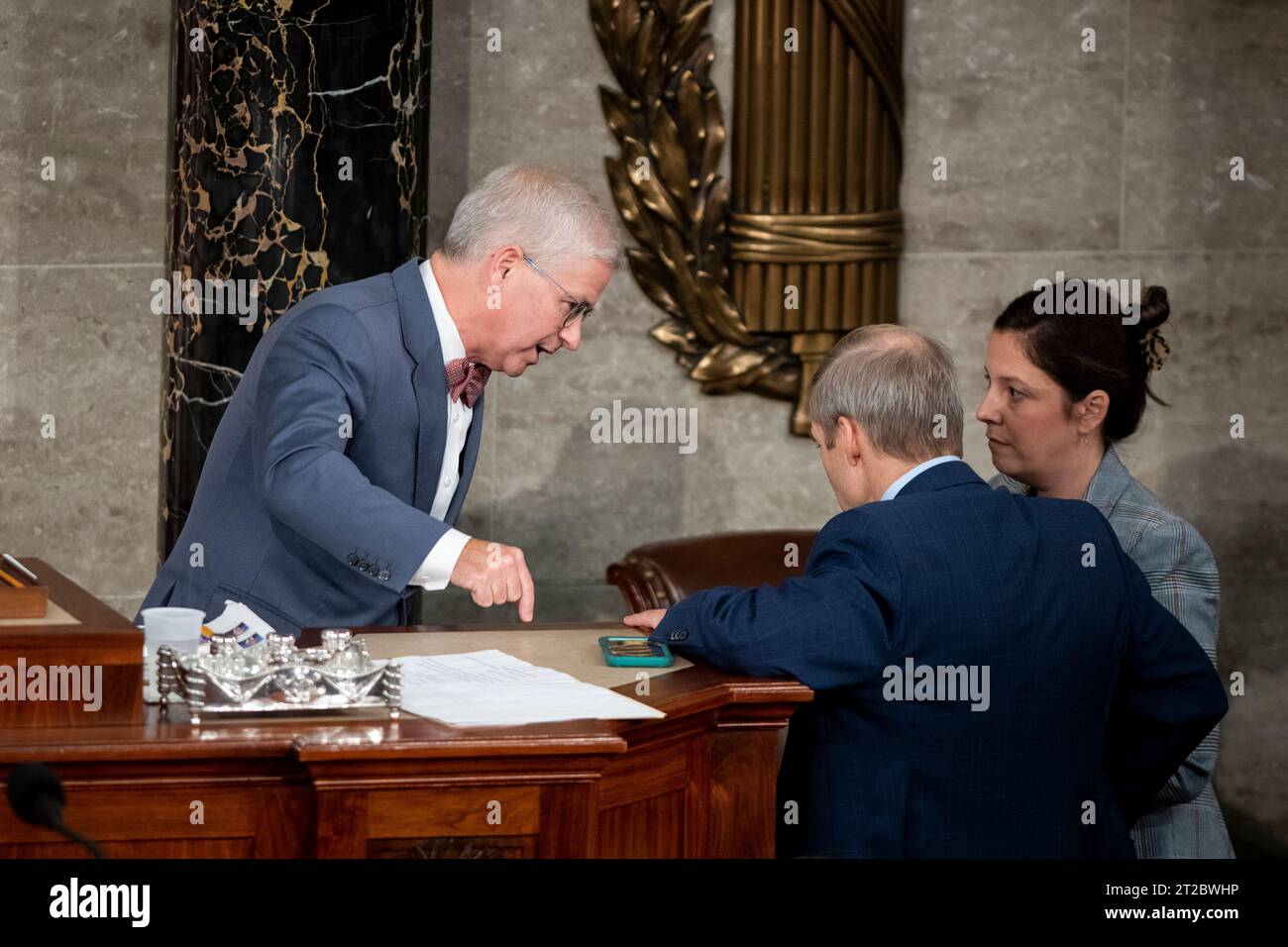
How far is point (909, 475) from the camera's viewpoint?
8.84 feet

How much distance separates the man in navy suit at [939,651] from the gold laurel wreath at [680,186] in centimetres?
275

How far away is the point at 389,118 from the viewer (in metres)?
4.88

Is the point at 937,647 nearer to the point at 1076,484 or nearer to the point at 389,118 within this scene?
the point at 1076,484

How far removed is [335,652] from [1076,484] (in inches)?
64.2

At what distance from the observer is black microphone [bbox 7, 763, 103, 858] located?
5.21 ft

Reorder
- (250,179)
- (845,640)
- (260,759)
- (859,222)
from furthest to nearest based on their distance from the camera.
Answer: (859,222) → (250,179) → (845,640) → (260,759)

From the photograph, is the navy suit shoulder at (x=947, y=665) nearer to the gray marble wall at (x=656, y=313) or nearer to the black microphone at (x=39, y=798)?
the black microphone at (x=39, y=798)

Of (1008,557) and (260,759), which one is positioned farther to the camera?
(1008,557)

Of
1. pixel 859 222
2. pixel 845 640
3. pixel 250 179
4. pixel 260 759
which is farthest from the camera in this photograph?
pixel 859 222

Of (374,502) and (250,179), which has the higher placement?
(250,179)

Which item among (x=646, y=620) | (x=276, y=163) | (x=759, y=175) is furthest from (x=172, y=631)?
(x=759, y=175)

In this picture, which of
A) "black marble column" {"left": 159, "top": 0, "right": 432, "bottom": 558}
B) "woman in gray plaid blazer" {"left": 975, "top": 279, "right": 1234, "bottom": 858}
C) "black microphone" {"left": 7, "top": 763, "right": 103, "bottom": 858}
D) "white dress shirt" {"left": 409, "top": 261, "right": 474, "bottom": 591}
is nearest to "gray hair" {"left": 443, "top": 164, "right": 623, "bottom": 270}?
"white dress shirt" {"left": 409, "top": 261, "right": 474, "bottom": 591}
